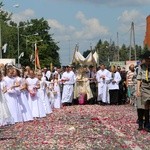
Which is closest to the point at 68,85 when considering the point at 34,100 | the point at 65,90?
the point at 65,90

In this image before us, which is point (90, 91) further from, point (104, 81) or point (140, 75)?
point (140, 75)

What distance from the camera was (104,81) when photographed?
27203 mm

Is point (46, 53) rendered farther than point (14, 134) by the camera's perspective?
Yes

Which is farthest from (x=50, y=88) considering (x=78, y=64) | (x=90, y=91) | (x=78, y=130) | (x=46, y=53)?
(x=46, y=53)

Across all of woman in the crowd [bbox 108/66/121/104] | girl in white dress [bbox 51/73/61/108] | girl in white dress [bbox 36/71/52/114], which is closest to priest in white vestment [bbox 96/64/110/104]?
woman in the crowd [bbox 108/66/121/104]

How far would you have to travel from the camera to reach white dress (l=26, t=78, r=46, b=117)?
1859cm

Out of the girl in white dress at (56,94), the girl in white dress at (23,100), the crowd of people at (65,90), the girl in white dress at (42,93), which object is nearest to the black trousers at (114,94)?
the crowd of people at (65,90)

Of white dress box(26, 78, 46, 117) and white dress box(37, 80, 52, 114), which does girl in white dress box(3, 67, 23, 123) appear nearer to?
white dress box(26, 78, 46, 117)

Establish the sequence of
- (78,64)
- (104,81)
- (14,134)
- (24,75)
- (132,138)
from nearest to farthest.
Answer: (132,138) < (14,134) < (24,75) < (104,81) < (78,64)

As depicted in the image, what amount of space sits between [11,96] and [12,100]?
0.13m

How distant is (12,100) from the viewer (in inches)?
675

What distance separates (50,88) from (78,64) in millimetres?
7596

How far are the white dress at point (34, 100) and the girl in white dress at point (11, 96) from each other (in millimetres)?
1223

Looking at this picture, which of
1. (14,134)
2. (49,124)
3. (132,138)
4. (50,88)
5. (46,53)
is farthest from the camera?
(46,53)
